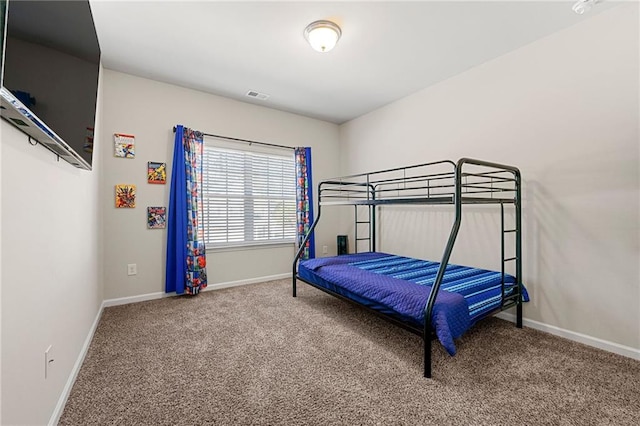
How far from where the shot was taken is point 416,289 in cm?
196

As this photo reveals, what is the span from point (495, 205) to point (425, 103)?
1.44m

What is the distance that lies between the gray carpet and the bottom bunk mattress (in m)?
0.27

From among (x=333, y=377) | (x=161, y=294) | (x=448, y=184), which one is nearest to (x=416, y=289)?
(x=333, y=377)

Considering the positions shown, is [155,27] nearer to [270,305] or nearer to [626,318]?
[270,305]

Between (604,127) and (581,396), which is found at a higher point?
(604,127)

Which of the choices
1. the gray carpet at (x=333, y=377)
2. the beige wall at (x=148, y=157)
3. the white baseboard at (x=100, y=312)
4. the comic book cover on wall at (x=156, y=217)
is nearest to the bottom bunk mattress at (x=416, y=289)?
the gray carpet at (x=333, y=377)

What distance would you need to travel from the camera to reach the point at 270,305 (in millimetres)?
2889

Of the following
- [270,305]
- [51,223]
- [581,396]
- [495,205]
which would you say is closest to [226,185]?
[270,305]

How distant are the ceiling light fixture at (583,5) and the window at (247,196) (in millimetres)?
3144

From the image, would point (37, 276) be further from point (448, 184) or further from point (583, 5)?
point (583, 5)

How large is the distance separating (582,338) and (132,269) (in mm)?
4137

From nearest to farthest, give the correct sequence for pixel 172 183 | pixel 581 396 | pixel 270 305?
pixel 581 396 < pixel 270 305 < pixel 172 183

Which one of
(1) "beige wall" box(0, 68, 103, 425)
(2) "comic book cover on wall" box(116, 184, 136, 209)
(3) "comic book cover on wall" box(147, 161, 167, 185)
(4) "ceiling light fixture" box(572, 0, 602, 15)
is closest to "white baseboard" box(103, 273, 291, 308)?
(2) "comic book cover on wall" box(116, 184, 136, 209)

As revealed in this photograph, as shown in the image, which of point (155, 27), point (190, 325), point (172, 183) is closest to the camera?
point (155, 27)
